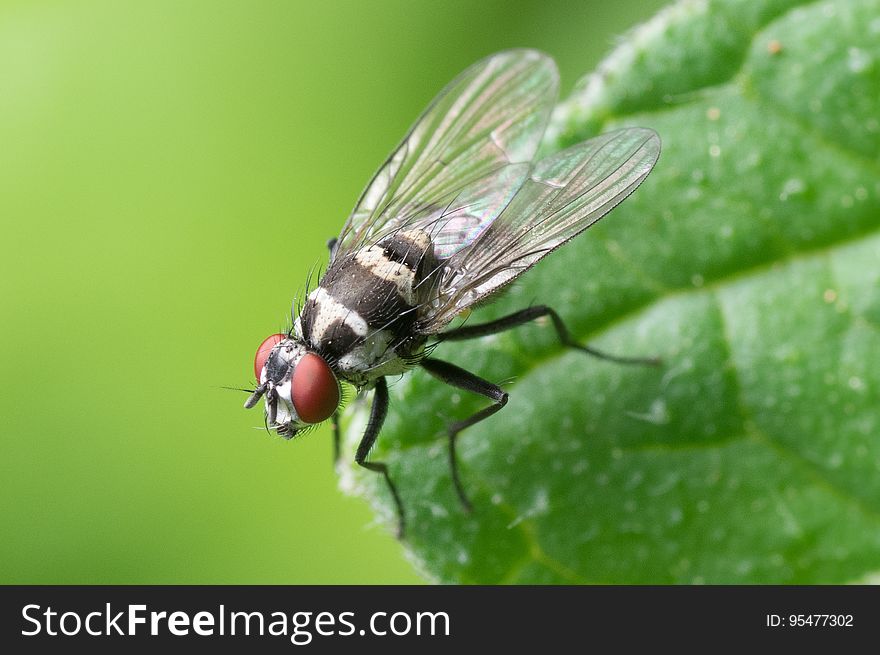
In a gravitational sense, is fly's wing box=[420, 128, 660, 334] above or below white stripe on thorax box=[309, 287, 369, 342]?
above

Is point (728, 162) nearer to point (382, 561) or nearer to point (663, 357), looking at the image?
point (663, 357)

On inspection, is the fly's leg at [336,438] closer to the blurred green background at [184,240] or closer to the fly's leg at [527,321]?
the blurred green background at [184,240]

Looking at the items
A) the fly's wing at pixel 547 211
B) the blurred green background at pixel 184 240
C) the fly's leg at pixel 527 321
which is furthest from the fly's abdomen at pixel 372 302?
Answer: the blurred green background at pixel 184 240

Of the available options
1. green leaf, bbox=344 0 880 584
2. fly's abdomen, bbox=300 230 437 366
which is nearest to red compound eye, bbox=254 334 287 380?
fly's abdomen, bbox=300 230 437 366

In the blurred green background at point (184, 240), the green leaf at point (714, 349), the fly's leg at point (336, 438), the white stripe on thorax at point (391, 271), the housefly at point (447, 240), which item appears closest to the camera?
the green leaf at point (714, 349)

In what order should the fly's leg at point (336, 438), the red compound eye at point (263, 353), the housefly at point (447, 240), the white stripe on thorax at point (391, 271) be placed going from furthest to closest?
1. the fly's leg at point (336, 438)
2. the white stripe on thorax at point (391, 271)
3. the red compound eye at point (263, 353)
4. the housefly at point (447, 240)

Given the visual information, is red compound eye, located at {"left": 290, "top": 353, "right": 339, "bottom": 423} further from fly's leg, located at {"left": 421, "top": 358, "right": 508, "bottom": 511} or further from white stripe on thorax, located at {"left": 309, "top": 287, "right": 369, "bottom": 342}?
fly's leg, located at {"left": 421, "top": 358, "right": 508, "bottom": 511}

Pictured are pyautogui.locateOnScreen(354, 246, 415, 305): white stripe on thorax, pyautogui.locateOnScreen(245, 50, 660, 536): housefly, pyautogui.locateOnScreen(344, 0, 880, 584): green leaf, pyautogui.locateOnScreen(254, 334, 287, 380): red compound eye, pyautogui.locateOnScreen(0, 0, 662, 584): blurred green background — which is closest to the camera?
pyautogui.locateOnScreen(344, 0, 880, 584): green leaf
